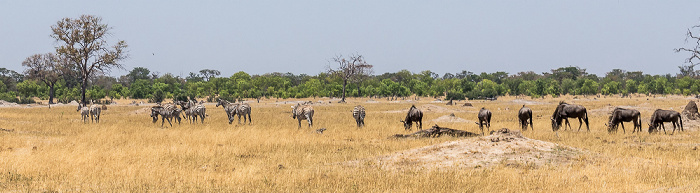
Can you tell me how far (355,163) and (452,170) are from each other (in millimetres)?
2725

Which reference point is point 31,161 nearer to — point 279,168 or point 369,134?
point 279,168

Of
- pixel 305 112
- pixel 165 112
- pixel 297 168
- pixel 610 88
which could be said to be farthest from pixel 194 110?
pixel 610 88

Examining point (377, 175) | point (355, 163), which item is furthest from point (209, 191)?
point (355, 163)

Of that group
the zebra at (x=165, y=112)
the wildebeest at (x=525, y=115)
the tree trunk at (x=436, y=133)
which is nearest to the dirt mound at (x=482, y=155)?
the tree trunk at (x=436, y=133)

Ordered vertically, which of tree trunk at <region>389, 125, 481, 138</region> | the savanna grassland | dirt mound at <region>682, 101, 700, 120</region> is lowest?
the savanna grassland

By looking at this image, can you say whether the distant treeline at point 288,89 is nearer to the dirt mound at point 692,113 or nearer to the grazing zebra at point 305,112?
the grazing zebra at point 305,112

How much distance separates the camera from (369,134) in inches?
926

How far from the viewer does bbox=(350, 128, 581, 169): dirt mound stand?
14203 mm

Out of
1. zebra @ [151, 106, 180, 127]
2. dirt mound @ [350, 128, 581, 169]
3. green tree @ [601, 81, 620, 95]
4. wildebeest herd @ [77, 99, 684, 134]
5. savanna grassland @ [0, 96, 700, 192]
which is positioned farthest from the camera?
green tree @ [601, 81, 620, 95]

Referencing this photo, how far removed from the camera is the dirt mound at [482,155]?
1420 cm

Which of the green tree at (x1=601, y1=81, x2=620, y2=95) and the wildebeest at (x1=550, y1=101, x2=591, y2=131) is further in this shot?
Answer: the green tree at (x1=601, y1=81, x2=620, y2=95)

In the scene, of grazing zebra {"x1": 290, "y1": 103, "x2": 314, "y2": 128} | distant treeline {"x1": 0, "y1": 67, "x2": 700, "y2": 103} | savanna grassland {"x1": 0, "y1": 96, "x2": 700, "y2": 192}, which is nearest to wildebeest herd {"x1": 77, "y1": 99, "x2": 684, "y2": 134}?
grazing zebra {"x1": 290, "y1": 103, "x2": 314, "y2": 128}

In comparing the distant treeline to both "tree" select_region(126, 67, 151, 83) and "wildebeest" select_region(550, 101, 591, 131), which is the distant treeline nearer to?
"tree" select_region(126, 67, 151, 83)

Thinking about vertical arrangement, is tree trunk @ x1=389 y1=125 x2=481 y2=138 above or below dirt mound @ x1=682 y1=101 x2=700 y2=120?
below
